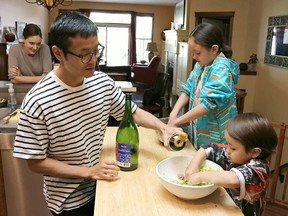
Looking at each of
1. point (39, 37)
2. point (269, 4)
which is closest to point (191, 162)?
point (39, 37)

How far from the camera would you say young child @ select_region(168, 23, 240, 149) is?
1.52m

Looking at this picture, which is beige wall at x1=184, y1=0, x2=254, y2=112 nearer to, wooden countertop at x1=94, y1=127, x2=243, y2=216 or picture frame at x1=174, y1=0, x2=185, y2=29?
picture frame at x1=174, y1=0, x2=185, y2=29

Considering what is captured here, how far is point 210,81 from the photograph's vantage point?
155cm

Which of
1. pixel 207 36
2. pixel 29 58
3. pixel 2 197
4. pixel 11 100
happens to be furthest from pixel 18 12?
pixel 207 36

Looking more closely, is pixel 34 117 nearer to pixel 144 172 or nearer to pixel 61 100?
pixel 61 100

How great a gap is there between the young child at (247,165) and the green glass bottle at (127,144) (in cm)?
23

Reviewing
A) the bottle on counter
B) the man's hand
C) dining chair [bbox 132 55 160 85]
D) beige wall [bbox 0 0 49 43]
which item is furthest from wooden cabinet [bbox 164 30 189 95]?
the man's hand

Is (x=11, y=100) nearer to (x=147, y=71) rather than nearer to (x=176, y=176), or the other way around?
(x=176, y=176)

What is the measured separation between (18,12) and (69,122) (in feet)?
19.4

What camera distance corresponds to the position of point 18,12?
6090 millimetres

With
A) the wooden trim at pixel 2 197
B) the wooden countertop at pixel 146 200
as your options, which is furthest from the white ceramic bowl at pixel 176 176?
the wooden trim at pixel 2 197

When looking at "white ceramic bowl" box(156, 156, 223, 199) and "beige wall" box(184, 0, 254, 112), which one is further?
"beige wall" box(184, 0, 254, 112)

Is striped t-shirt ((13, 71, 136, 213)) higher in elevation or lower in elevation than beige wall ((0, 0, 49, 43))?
lower

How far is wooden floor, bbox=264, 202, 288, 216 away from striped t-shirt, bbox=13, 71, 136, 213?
1905 millimetres
